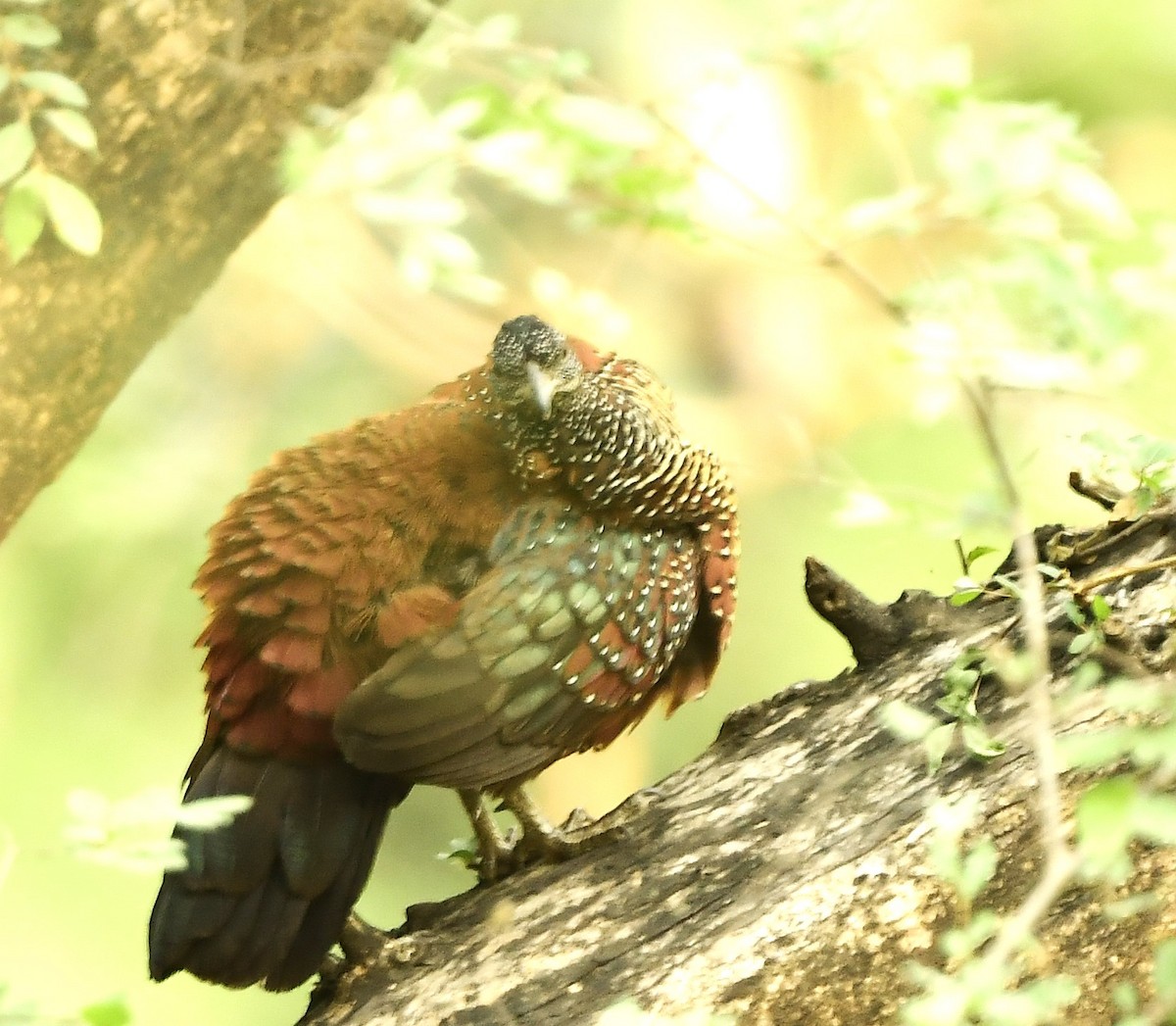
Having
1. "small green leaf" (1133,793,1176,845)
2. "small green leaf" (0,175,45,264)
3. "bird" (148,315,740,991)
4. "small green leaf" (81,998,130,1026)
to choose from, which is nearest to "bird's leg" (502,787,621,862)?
"bird" (148,315,740,991)

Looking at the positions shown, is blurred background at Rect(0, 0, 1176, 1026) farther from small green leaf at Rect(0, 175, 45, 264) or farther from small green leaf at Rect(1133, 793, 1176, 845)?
small green leaf at Rect(1133, 793, 1176, 845)

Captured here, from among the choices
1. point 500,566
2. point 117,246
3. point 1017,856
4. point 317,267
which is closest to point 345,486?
point 500,566

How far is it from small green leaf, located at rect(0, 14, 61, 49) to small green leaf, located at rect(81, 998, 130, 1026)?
1.14 m

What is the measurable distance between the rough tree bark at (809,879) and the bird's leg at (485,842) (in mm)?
97

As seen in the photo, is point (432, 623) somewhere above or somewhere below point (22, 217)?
below

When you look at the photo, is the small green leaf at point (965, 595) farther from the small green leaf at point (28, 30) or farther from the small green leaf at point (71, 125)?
the small green leaf at point (28, 30)

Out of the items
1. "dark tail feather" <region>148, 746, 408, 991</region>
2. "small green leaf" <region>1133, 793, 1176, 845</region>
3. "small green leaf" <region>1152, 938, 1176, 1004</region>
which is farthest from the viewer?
"dark tail feather" <region>148, 746, 408, 991</region>

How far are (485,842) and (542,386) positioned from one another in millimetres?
802

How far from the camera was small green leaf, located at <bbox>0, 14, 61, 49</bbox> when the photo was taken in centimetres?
164

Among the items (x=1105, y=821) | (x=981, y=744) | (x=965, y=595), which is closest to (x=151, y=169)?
(x=965, y=595)

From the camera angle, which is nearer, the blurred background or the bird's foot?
the bird's foot

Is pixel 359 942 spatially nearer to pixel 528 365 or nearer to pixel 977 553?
pixel 528 365

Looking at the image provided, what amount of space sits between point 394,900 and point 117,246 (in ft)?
9.90

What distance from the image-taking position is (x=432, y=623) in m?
2.08
